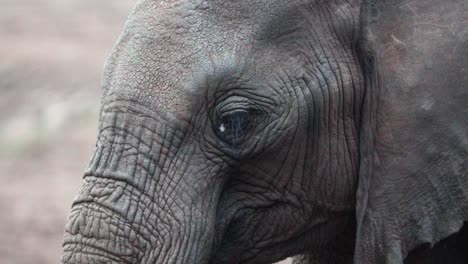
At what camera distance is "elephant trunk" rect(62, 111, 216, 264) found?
13.4ft

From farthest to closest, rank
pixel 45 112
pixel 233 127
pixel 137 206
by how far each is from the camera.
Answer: pixel 45 112
pixel 233 127
pixel 137 206

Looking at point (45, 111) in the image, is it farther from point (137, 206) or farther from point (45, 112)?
point (137, 206)

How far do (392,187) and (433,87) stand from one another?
34cm

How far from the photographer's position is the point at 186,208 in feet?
13.7

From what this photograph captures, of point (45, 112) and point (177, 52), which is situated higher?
point (45, 112)

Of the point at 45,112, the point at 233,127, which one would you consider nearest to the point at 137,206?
the point at 233,127

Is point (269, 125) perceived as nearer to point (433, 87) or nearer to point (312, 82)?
point (312, 82)

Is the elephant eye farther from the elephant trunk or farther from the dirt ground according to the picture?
the dirt ground

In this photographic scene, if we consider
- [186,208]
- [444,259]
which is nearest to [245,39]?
[186,208]

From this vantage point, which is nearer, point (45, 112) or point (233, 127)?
point (233, 127)

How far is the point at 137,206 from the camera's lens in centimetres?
411

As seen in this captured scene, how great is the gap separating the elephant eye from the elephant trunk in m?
0.14

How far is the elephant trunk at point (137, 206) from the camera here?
408 cm

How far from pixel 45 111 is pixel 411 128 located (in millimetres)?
7900
